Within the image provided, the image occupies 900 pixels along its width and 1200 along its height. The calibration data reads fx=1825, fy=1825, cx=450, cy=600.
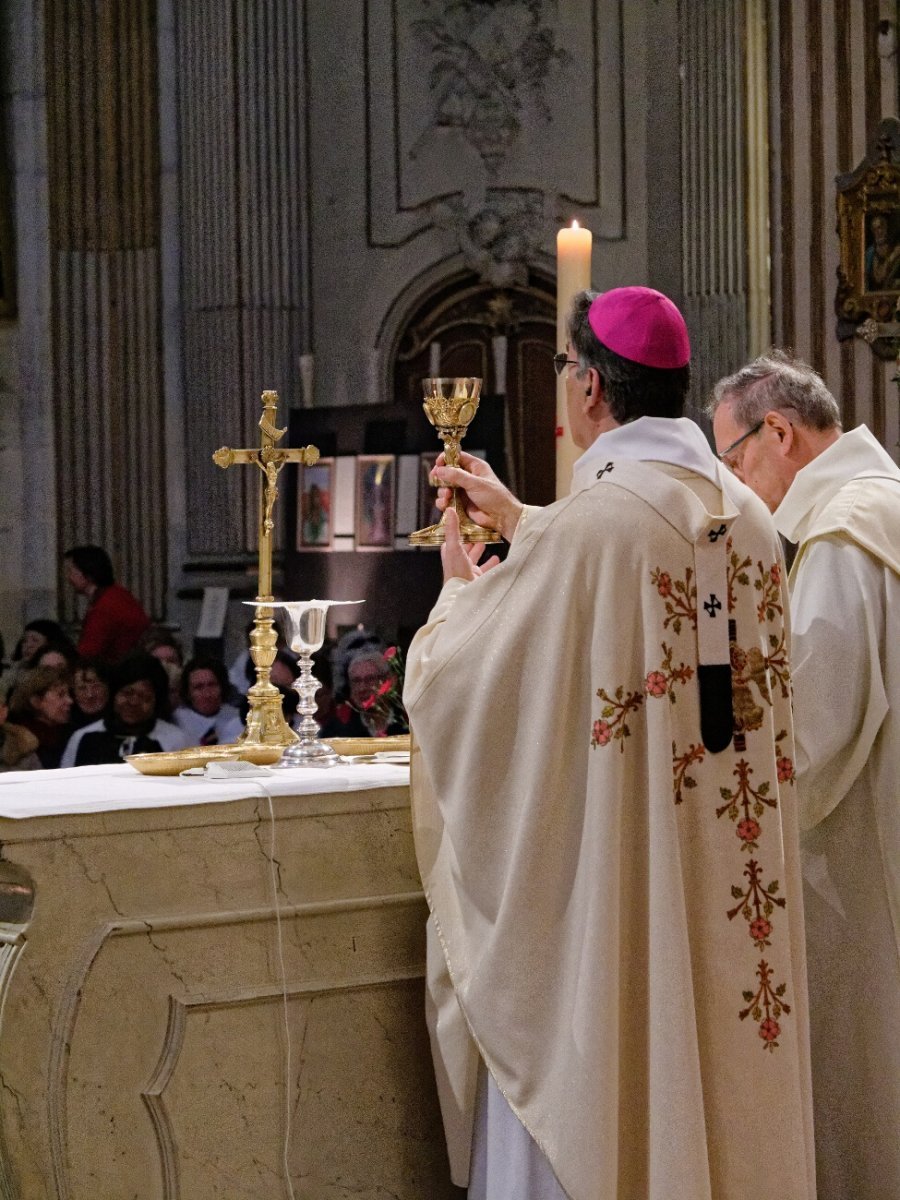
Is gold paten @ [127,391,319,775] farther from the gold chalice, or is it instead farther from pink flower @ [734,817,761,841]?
pink flower @ [734,817,761,841]

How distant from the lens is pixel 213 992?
9.86 feet

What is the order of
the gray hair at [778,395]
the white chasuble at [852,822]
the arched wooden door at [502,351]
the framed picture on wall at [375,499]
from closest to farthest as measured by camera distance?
the white chasuble at [852,822] → the gray hair at [778,395] → the framed picture on wall at [375,499] → the arched wooden door at [502,351]

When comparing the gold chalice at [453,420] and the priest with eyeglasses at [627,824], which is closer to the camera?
the priest with eyeglasses at [627,824]

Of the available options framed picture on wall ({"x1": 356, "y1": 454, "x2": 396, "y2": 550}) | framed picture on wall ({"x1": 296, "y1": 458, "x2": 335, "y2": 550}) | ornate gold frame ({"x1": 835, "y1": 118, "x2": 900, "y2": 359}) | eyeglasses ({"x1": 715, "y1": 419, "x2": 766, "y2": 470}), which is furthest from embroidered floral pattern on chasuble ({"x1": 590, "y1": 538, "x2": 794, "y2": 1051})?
framed picture on wall ({"x1": 296, "y1": 458, "x2": 335, "y2": 550})

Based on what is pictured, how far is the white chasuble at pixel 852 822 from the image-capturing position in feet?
10.9

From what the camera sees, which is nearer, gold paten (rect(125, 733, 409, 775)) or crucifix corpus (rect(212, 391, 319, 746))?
gold paten (rect(125, 733, 409, 775))

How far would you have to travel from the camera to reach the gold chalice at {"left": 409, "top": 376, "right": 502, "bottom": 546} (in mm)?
3213

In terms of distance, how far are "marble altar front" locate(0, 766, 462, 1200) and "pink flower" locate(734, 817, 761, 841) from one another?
61cm

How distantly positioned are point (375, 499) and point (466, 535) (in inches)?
215

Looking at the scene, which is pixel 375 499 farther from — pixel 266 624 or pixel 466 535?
pixel 466 535

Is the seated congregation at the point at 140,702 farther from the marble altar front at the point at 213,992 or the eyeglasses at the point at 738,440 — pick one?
the marble altar front at the point at 213,992

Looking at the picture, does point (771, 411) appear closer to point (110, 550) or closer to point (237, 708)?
point (237, 708)

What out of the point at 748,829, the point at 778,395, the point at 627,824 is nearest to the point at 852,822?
the point at 748,829

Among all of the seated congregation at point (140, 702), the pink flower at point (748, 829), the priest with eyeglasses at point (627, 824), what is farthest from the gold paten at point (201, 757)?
the seated congregation at point (140, 702)
